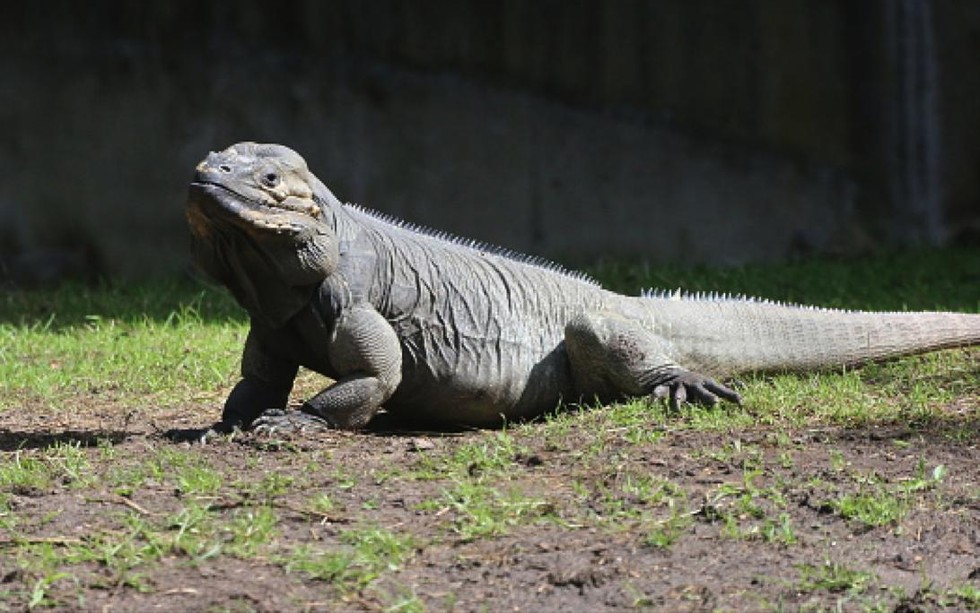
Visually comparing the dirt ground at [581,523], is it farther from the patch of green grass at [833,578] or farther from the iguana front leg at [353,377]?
the iguana front leg at [353,377]

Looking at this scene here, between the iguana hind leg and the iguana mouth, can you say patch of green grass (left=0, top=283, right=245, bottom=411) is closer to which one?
the iguana mouth

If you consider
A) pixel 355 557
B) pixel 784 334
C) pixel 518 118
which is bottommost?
pixel 355 557

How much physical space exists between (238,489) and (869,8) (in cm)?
940

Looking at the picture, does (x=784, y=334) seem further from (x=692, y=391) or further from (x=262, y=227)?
(x=262, y=227)

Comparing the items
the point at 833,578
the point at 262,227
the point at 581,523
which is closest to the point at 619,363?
the point at 262,227

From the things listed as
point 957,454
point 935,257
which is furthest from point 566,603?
point 935,257

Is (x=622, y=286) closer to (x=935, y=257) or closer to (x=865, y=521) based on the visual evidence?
(x=935, y=257)

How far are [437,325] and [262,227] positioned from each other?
1033 millimetres

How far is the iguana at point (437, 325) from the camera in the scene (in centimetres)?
668

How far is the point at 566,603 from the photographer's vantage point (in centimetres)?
490

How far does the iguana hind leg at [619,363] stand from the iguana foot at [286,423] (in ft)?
4.45

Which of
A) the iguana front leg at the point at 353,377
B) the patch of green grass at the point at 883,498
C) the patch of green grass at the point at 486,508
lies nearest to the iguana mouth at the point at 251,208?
the iguana front leg at the point at 353,377

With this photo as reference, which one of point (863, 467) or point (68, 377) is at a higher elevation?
point (863, 467)

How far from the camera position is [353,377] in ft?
22.2
